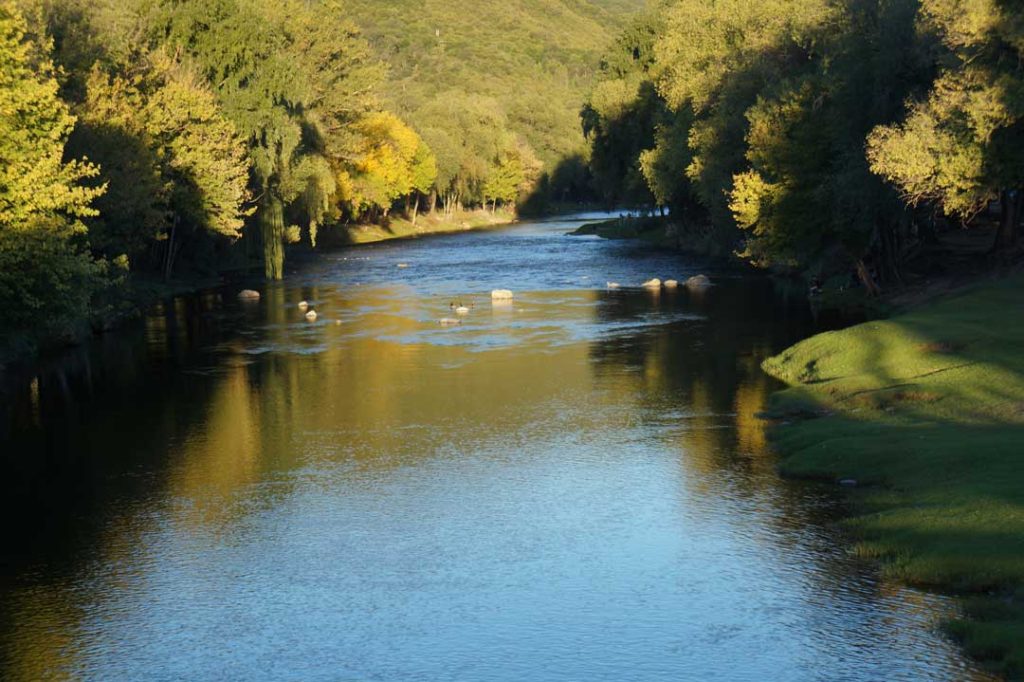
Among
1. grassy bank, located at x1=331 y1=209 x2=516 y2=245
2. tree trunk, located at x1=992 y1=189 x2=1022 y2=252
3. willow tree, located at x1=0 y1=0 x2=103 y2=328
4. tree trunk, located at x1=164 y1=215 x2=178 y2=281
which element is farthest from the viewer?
grassy bank, located at x1=331 y1=209 x2=516 y2=245

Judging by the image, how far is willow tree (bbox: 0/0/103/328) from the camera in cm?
4378

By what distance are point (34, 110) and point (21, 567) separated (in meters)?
24.6

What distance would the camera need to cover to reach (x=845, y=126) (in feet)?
207

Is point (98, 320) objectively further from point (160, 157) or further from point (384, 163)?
point (384, 163)

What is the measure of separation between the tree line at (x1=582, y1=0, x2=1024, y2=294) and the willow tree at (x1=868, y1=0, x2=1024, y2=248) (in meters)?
0.07

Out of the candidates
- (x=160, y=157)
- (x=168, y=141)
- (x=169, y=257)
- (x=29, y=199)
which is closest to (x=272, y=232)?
(x=169, y=257)

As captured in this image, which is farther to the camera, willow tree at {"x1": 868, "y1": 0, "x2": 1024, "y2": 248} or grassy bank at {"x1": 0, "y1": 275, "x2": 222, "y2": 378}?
grassy bank at {"x1": 0, "y1": 275, "x2": 222, "y2": 378}

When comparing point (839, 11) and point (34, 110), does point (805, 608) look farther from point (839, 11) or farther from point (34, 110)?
point (839, 11)

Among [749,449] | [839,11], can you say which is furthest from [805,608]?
[839,11]

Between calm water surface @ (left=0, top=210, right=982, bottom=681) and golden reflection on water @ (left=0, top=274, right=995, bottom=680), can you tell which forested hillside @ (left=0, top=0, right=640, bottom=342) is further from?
calm water surface @ (left=0, top=210, right=982, bottom=681)

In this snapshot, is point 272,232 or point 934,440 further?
point 272,232

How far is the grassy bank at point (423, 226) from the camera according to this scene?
141 meters

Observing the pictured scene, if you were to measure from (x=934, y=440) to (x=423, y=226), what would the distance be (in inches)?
5309

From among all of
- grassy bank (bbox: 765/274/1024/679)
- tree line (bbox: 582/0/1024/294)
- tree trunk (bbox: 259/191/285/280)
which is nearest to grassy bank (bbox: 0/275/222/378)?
tree trunk (bbox: 259/191/285/280)
